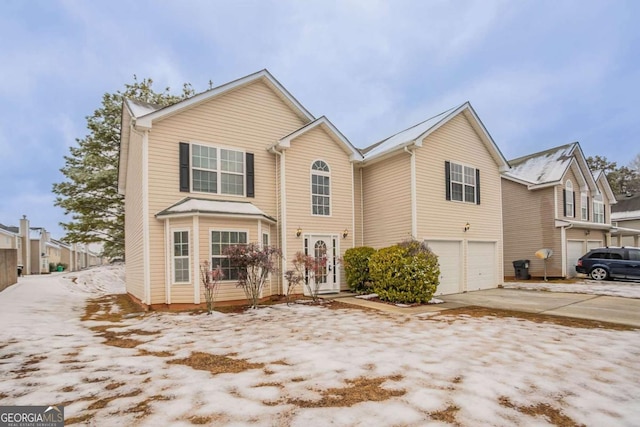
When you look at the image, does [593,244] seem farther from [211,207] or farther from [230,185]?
[211,207]

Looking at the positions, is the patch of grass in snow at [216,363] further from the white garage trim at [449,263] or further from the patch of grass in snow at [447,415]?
the white garage trim at [449,263]

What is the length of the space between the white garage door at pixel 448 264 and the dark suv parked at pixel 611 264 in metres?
8.26

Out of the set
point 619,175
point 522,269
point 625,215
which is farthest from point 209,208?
point 619,175

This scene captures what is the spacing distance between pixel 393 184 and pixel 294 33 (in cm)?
1499

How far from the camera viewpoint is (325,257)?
11.1m

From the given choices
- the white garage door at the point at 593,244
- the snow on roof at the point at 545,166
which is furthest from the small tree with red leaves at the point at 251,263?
the white garage door at the point at 593,244

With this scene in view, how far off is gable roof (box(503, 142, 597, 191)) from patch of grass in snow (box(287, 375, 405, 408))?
17.7m

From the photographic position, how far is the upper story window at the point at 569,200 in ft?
57.3

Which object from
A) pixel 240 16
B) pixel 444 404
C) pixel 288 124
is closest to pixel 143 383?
pixel 444 404

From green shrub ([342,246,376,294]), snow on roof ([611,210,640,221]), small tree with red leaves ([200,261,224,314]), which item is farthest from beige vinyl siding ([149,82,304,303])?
snow on roof ([611,210,640,221])

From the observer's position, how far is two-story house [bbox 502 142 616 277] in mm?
16719

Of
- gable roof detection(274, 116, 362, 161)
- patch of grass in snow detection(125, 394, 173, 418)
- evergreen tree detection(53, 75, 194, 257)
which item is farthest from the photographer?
evergreen tree detection(53, 75, 194, 257)

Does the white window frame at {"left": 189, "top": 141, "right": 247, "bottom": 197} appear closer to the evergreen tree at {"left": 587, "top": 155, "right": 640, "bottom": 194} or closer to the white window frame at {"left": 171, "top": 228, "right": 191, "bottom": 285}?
the white window frame at {"left": 171, "top": 228, "right": 191, "bottom": 285}

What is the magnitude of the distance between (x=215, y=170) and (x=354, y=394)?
8471mm
